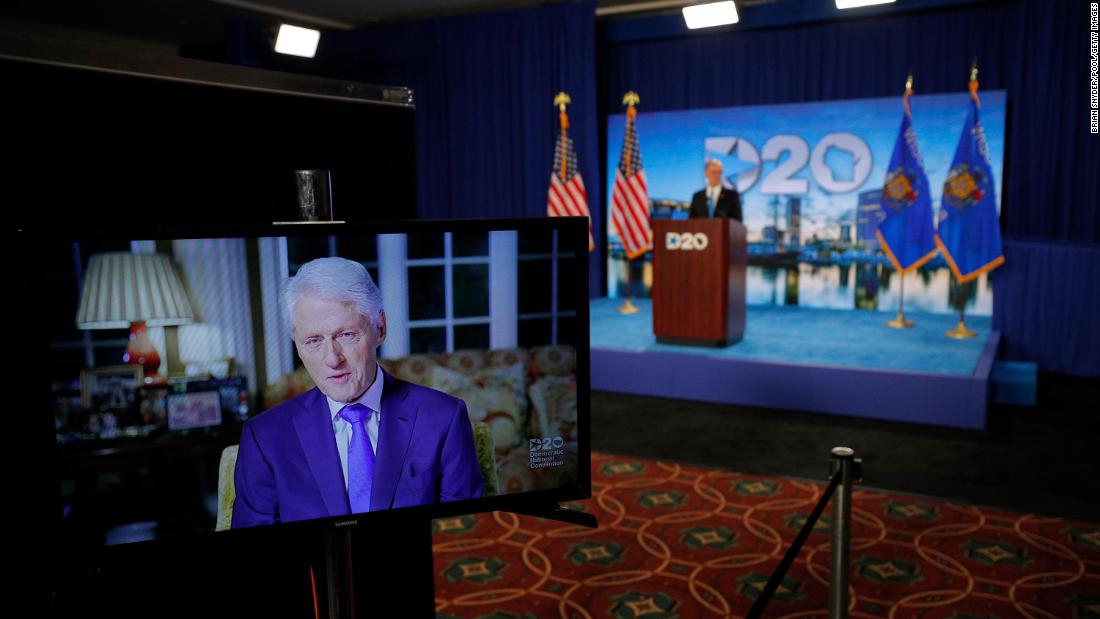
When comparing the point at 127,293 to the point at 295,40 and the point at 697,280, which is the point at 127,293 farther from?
the point at 295,40

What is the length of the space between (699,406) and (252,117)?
394cm

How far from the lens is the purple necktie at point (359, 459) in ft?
3.55

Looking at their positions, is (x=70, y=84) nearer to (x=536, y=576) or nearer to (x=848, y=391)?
(x=536, y=576)

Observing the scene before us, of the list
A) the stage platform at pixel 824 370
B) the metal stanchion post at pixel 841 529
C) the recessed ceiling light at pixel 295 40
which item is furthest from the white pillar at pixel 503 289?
the recessed ceiling light at pixel 295 40

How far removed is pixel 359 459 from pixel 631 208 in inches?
243

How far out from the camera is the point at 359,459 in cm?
110

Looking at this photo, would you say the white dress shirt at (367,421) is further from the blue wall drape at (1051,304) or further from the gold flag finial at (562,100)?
the gold flag finial at (562,100)

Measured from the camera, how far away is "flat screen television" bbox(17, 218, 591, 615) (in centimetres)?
98

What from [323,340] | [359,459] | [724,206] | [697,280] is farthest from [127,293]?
[724,206]

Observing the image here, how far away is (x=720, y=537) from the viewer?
289cm

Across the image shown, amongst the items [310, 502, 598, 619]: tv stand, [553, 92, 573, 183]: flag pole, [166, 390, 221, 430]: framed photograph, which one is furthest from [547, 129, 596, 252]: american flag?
[166, 390, 221, 430]: framed photograph

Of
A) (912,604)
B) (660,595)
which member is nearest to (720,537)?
(660,595)

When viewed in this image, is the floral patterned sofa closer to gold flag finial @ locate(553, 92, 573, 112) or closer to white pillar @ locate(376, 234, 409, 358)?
white pillar @ locate(376, 234, 409, 358)

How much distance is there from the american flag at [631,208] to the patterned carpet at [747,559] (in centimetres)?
393
